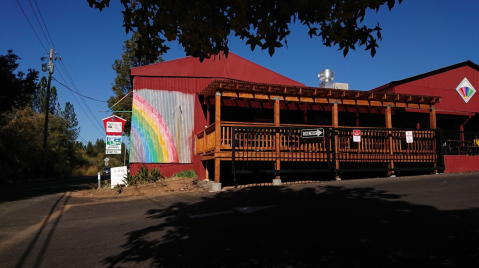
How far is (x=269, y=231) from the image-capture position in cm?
546

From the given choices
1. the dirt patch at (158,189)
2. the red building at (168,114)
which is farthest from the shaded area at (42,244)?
the red building at (168,114)

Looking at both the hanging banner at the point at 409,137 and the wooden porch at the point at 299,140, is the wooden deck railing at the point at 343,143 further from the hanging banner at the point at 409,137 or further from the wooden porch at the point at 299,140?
the hanging banner at the point at 409,137

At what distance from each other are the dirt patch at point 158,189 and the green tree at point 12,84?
7.99m

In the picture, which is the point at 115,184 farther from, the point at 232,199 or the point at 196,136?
the point at 232,199

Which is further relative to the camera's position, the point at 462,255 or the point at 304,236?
the point at 304,236

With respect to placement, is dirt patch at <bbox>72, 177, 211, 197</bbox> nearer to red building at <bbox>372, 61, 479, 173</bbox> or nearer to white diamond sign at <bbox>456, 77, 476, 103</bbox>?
red building at <bbox>372, 61, 479, 173</bbox>

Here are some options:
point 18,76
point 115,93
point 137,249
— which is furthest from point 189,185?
point 115,93

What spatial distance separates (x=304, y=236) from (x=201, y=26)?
3355 millimetres

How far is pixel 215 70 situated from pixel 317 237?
39.3 feet

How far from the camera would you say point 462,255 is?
153 inches

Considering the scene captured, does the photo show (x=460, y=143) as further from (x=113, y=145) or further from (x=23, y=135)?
(x=23, y=135)

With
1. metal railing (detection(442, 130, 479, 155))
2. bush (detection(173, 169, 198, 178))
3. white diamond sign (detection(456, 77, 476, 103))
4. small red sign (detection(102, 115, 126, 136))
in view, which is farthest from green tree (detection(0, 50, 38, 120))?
white diamond sign (detection(456, 77, 476, 103))

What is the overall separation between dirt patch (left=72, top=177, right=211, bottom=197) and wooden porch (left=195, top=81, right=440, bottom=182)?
42.4 inches

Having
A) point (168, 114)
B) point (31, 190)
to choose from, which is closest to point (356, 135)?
point (168, 114)
